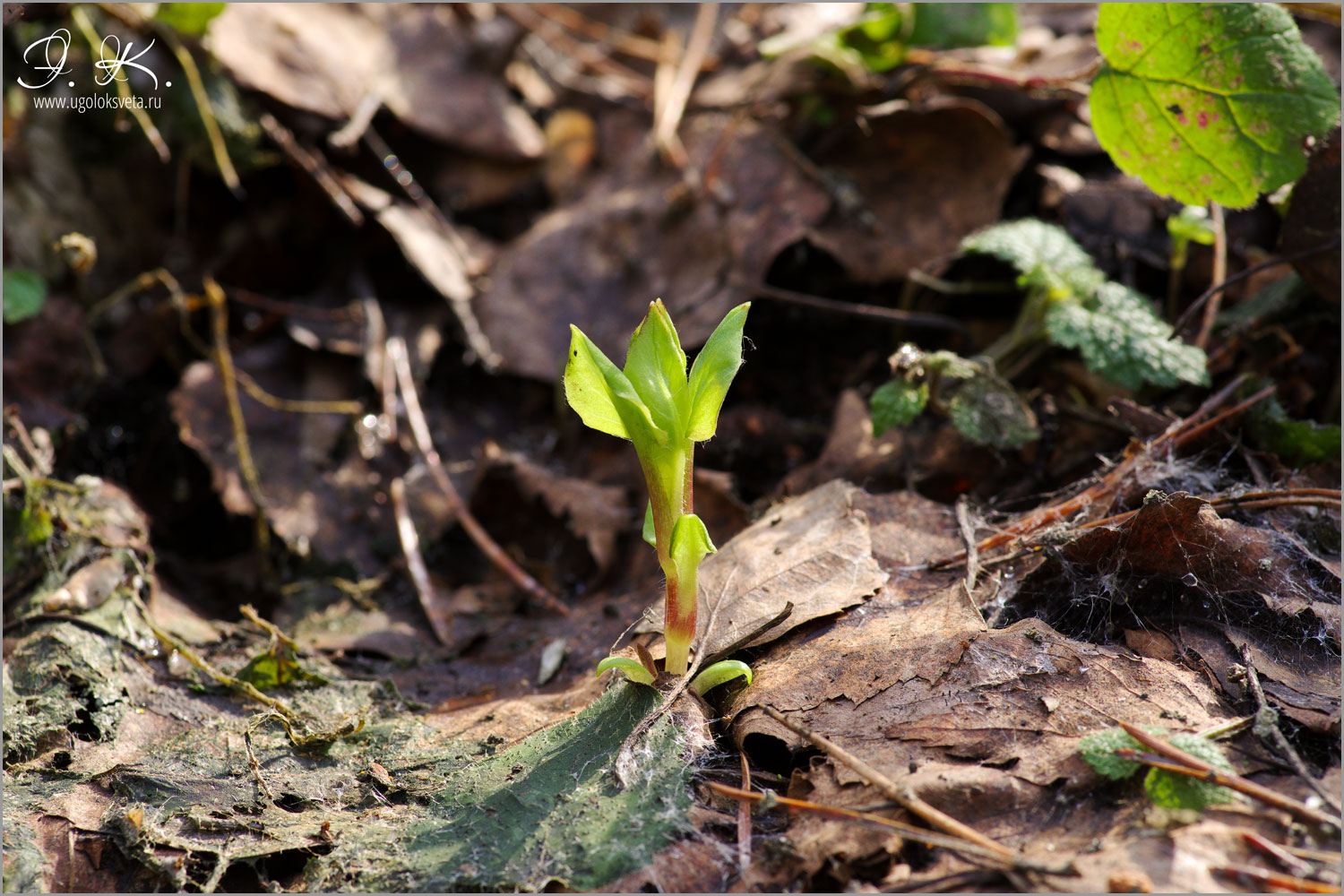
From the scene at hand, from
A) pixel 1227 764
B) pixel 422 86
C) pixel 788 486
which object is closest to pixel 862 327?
pixel 788 486

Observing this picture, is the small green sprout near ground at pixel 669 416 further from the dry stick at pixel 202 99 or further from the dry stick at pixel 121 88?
the dry stick at pixel 121 88

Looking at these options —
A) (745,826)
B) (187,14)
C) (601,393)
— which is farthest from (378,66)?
(745,826)

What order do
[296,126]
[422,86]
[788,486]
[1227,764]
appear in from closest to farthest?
[1227,764], [788,486], [296,126], [422,86]

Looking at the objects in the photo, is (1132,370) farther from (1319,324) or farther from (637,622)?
(637,622)

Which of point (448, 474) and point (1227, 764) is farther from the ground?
point (1227, 764)

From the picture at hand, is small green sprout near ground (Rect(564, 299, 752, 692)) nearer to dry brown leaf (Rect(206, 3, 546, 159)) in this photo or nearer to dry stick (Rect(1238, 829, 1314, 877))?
dry stick (Rect(1238, 829, 1314, 877))

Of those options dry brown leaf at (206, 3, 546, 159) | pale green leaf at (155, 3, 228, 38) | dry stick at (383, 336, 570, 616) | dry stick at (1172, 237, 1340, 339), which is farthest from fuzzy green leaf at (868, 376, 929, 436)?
pale green leaf at (155, 3, 228, 38)

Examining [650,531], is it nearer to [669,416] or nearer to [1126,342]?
Result: [669,416]
